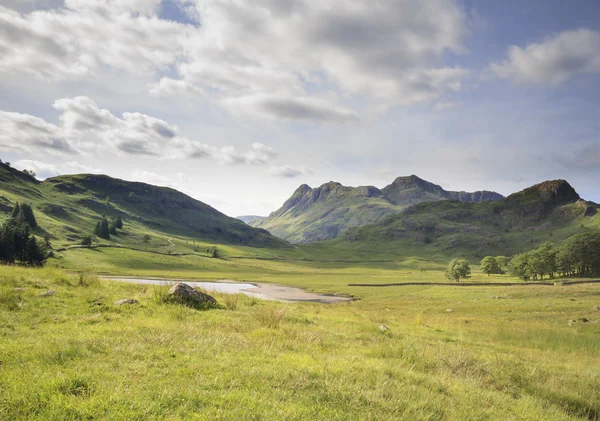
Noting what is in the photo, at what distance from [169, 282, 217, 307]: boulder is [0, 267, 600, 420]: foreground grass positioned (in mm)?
1473

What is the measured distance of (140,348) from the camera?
950cm

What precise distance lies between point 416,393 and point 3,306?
16047mm

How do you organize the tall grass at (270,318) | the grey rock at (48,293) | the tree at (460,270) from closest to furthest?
the tall grass at (270,318) → the grey rock at (48,293) → the tree at (460,270)

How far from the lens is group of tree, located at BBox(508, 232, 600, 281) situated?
298 ft

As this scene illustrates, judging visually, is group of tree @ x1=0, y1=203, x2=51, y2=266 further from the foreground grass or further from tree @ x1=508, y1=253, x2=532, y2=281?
tree @ x1=508, y1=253, x2=532, y2=281

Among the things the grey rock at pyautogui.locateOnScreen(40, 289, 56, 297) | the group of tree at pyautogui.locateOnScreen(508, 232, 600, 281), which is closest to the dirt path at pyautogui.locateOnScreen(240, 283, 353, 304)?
the grey rock at pyautogui.locateOnScreen(40, 289, 56, 297)

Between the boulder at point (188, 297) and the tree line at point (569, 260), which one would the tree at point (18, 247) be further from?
the tree line at point (569, 260)

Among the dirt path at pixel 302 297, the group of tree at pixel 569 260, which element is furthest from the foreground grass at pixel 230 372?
the group of tree at pixel 569 260

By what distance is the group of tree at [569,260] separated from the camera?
9081 centimetres

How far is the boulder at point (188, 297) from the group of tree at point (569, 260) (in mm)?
101187

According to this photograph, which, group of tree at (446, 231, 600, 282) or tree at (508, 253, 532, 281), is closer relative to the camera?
tree at (508, 253, 532, 281)

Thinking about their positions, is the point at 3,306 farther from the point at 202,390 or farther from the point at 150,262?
the point at 150,262

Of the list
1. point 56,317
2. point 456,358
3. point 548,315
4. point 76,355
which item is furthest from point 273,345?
point 548,315

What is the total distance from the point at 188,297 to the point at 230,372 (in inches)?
461
